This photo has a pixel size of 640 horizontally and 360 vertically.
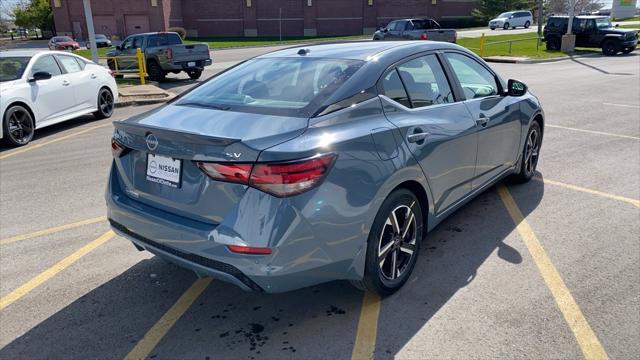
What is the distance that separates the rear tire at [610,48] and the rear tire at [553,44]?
2239mm

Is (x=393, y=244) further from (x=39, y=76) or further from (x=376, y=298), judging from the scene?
(x=39, y=76)

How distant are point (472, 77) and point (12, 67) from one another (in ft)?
26.5

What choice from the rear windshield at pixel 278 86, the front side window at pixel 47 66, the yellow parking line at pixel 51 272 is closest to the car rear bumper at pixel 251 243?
the rear windshield at pixel 278 86

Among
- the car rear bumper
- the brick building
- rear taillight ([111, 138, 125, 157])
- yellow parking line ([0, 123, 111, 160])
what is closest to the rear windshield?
rear taillight ([111, 138, 125, 157])

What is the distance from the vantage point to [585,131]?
28.6ft

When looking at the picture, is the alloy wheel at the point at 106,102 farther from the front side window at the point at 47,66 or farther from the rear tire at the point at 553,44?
the rear tire at the point at 553,44

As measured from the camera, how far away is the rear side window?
3518 millimetres

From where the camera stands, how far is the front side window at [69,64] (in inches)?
389

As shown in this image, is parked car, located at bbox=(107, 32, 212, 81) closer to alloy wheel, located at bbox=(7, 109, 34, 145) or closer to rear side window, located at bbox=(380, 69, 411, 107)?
alloy wheel, located at bbox=(7, 109, 34, 145)

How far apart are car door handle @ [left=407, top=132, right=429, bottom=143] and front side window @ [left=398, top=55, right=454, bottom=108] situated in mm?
236

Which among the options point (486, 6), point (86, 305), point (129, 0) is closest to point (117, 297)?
point (86, 305)

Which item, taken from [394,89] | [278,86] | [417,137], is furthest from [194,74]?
[417,137]

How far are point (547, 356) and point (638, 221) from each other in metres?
2.69

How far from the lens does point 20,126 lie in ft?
28.5
